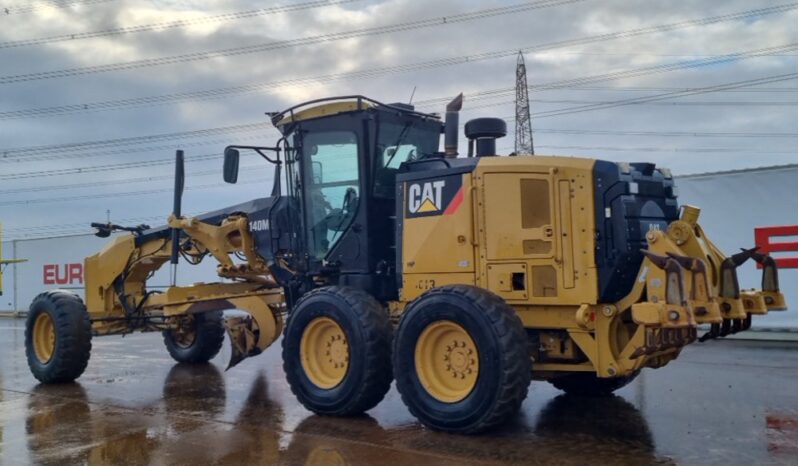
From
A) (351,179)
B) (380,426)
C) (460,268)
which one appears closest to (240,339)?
(351,179)

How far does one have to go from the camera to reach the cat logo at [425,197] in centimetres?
748

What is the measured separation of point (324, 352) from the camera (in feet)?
25.9

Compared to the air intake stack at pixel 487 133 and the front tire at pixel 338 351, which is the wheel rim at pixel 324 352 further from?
the air intake stack at pixel 487 133

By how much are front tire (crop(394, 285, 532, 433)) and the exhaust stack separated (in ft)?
6.79

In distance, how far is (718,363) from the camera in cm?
1116

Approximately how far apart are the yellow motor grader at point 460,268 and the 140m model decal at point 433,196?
17 mm

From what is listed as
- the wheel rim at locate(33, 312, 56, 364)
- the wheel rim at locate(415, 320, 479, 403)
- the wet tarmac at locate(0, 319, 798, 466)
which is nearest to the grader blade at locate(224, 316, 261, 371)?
the wet tarmac at locate(0, 319, 798, 466)

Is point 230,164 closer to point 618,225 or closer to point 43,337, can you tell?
point 43,337

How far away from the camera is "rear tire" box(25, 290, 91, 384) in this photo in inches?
398

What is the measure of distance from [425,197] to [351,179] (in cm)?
118

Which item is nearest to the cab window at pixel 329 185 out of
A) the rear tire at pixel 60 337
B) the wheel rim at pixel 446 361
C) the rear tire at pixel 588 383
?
the wheel rim at pixel 446 361

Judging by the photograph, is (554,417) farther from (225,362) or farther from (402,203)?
(225,362)

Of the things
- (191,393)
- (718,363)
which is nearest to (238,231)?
(191,393)

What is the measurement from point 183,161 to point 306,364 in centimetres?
352
